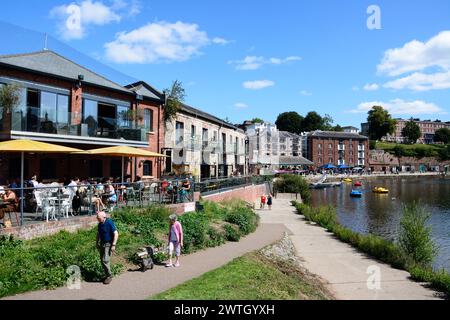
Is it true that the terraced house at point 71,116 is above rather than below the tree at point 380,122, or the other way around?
below

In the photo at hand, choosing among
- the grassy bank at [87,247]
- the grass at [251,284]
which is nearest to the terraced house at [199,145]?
the grassy bank at [87,247]

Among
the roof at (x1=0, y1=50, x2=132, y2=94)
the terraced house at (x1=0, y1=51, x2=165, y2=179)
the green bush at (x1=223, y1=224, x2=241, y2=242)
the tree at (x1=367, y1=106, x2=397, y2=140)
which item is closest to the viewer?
the green bush at (x1=223, y1=224, x2=241, y2=242)

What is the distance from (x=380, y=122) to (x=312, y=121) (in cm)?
2985

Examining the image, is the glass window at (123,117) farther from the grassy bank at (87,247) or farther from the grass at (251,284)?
the grass at (251,284)

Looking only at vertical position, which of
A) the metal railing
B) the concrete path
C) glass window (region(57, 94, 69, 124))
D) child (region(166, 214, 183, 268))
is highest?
glass window (region(57, 94, 69, 124))

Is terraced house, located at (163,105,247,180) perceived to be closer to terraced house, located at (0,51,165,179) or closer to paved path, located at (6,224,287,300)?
terraced house, located at (0,51,165,179)

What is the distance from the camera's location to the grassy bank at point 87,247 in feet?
33.0

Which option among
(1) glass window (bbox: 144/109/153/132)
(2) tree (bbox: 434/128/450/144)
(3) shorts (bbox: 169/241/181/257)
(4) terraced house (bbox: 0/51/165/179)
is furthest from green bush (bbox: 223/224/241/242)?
(2) tree (bbox: 434/128/450/144)

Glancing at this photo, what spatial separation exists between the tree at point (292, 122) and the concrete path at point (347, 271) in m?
126

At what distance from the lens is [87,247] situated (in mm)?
12375

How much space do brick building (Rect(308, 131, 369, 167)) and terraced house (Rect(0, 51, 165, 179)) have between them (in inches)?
4114

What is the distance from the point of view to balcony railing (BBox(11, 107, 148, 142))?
19311mm

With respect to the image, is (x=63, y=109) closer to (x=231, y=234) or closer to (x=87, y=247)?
(x=231, y=234)

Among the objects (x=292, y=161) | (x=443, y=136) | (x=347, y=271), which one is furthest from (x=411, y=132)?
(x=347, y=271)
